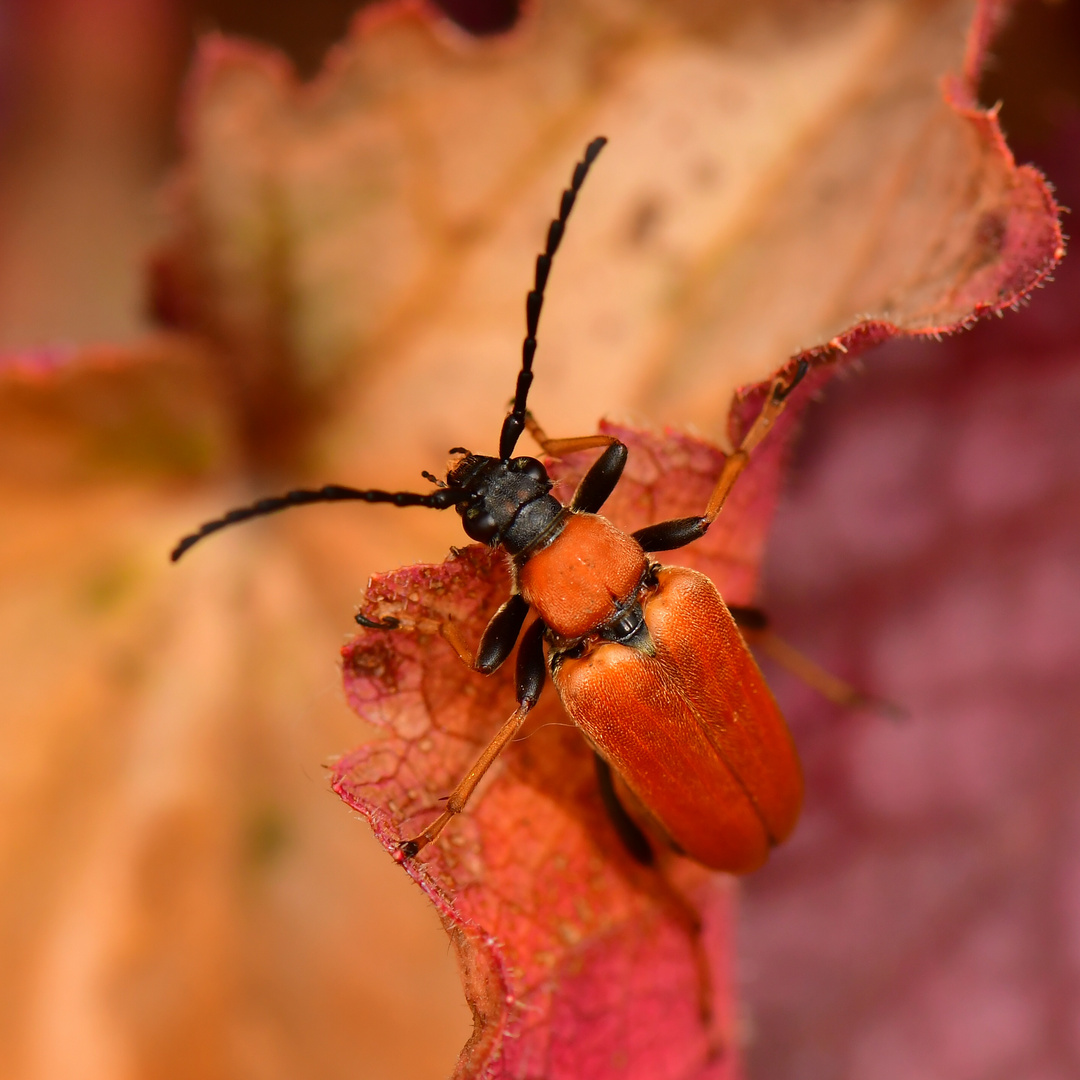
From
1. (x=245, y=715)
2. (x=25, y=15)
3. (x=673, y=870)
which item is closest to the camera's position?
(x=673, y=870)

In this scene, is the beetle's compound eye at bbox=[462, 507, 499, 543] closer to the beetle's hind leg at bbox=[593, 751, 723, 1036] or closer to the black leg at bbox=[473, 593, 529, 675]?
the black leg at bbox=[473, 593, 529, 675]

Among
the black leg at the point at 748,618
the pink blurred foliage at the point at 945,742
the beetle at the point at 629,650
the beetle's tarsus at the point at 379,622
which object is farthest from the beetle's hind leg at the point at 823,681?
the beetle's tarsus at the point at 379,622

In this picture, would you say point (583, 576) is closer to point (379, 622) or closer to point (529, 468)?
point (529, 468)

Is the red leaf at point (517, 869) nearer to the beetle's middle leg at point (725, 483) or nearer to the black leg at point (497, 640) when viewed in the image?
the black leg at point (497, 640)

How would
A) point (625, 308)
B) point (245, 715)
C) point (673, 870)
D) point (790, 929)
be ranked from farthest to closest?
point (790, 929) → point (245, 715) → point (625, 308) → point (673, 870)

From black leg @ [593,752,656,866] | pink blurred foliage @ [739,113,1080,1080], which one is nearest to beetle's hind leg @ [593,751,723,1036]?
black leg @ [593,752,656,866]

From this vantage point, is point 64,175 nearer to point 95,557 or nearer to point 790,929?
point 95,557

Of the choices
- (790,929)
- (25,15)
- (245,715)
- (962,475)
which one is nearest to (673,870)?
(790,929)
